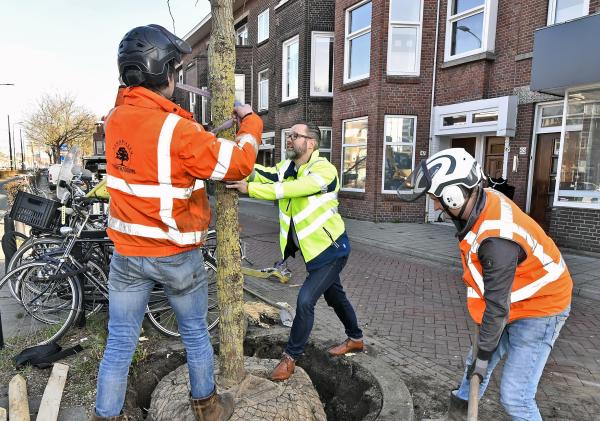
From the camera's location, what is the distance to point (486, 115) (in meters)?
10.5

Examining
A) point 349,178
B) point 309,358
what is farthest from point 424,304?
point 349,178

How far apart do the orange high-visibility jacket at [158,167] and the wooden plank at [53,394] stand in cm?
119

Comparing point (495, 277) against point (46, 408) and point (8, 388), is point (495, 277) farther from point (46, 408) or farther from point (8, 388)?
point (8, 388)

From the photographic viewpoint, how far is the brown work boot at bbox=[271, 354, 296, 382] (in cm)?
283

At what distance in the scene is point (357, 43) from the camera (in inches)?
520

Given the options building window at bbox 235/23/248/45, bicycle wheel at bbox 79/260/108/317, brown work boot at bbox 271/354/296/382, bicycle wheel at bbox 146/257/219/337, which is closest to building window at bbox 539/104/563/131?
bicycle wheel at bbox 146/257/219/337

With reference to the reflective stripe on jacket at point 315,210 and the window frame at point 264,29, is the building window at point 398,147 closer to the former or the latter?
the window frame at point 264,29

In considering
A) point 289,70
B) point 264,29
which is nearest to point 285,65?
point 289,70

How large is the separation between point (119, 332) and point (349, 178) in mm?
12086

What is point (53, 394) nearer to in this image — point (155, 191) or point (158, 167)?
point (155, 191)

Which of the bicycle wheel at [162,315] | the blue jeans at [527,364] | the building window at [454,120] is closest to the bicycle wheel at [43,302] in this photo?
the bicycle wheel at [162,315]

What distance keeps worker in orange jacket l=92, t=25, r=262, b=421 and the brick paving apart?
1.78 meters

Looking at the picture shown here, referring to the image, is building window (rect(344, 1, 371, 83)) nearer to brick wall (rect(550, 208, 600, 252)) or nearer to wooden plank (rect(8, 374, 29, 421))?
brick wall (rect(550, 208, 600, 252))

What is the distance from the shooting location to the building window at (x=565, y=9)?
27.9 feet
